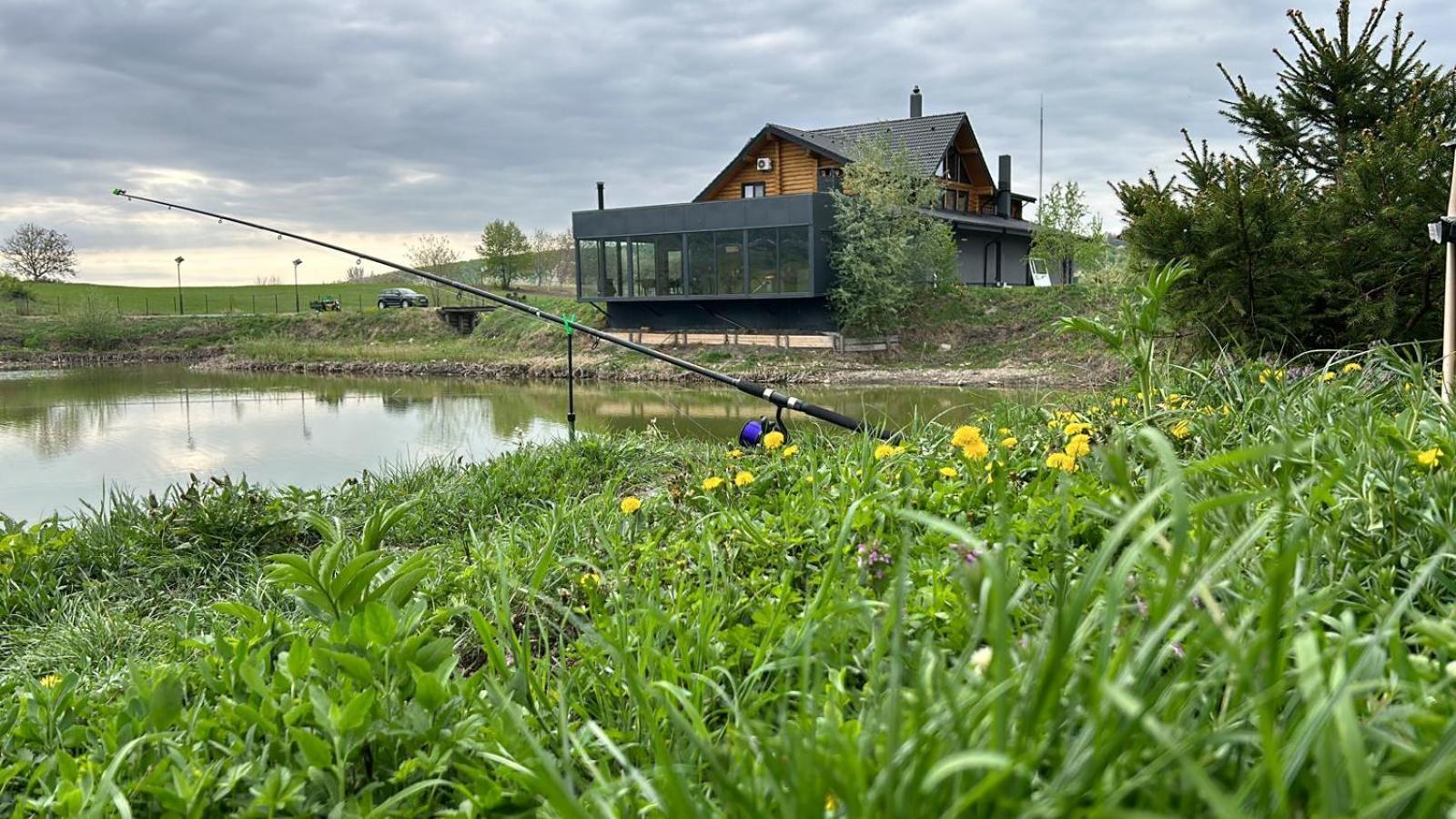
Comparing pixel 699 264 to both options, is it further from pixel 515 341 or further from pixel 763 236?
pixel 515 341

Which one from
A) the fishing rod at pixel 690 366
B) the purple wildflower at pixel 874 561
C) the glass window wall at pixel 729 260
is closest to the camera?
the purple wildflower at pixel 874 561

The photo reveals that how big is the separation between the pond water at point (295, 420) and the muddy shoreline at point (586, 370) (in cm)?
130

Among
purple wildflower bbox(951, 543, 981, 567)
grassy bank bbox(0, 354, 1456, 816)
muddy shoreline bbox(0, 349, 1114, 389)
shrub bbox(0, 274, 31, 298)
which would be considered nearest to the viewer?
grassy bank bbox(0, 354, 1456, 816)

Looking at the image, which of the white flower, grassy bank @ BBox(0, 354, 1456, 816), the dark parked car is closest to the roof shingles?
the dark parked car

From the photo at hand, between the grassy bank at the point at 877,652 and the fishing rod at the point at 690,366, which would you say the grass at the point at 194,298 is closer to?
the fishing rod at the point at 690,366

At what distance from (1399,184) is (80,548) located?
7.30 meters

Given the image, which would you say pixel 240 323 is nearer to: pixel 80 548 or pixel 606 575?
pixel 80 548

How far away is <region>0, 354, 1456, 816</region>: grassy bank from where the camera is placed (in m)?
0.81

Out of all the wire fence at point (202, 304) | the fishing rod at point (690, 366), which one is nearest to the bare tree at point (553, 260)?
the wire fence at point (202, 304)

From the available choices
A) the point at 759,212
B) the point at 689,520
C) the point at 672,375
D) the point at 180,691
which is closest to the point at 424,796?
the point at 180,691

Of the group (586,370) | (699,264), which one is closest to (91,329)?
(586,370)

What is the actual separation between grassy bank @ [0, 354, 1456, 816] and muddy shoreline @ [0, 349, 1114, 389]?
12164 millimetres

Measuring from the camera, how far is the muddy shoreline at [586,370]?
19452 millimetres

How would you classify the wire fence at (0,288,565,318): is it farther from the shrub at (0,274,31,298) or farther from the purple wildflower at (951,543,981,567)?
the purple wildflower at (951,543,981,567)
